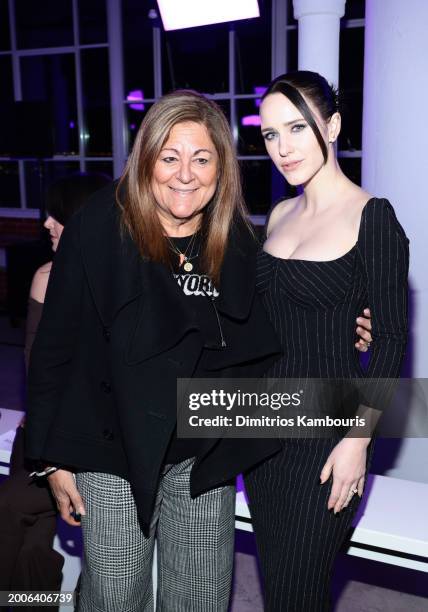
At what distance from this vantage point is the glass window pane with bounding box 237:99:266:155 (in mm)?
7422

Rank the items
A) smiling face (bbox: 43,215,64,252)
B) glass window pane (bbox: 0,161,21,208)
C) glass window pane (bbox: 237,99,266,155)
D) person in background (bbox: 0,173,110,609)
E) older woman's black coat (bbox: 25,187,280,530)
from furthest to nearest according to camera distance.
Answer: glass window pane (bbox: 0,161,21,208)
glass window pane (bbox: 237,99,266,155)
smiling face (bbox: 43,215,64,252)
person in background (bbox: 0,173,110,609)
older woman's black coat (bbox: 25,187,280,530)

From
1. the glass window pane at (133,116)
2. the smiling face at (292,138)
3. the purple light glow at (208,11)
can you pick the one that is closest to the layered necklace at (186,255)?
the smiling face at (292,138)

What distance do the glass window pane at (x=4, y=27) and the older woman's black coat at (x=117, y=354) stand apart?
7.86 metres

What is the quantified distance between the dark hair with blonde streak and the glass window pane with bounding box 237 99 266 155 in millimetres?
5958

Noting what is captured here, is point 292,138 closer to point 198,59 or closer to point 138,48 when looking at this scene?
point 198,59

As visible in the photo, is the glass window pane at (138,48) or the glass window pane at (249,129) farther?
the glass window pane at (138,48)

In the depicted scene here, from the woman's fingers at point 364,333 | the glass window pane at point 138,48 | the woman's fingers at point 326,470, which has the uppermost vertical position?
the glass window pane at point 138,48

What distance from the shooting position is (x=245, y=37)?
730 cm

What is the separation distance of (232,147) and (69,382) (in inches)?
28.4

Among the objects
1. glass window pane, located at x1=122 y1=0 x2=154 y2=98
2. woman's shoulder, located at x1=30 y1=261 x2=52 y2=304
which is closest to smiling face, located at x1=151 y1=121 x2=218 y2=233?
woman's shoulder, located at x1=30 y1=261 x2=52 y2=304

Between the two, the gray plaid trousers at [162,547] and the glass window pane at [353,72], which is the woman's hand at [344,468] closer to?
the gray plaid trousers at [162,547]

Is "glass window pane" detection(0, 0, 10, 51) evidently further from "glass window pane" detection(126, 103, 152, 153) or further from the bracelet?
the bracelet

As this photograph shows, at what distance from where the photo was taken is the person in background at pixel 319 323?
148 centimetres

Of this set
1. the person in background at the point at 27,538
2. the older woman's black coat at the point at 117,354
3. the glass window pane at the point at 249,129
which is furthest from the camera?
the glass window pane at the point at 249,129
